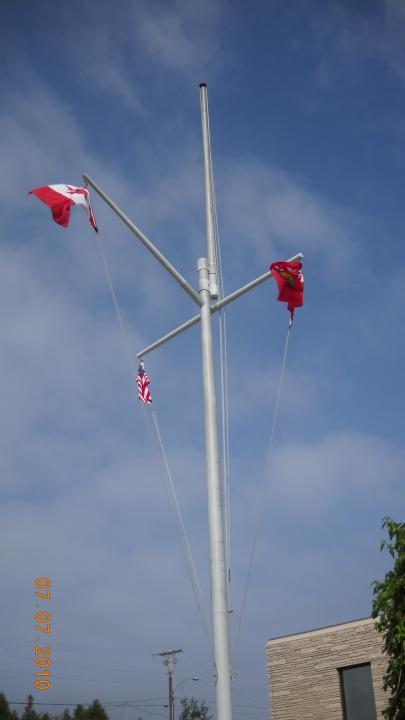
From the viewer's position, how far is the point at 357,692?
61.4ft

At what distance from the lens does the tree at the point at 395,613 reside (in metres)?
9.14

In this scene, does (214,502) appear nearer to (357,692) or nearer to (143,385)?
(143,385)

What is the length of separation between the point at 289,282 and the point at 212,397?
243cm

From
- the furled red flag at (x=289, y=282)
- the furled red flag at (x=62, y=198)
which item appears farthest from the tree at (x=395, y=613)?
the furled red flag at (x=62, y=198)

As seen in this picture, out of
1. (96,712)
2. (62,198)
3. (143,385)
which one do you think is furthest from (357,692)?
(96,712)

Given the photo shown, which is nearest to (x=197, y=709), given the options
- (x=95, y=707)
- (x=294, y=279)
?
(x=95, y=707)

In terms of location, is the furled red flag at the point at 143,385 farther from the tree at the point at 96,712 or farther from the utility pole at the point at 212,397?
the tree at the point at 96,712

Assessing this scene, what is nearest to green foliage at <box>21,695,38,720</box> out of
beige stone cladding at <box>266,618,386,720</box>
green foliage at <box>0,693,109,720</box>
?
green foliage at <box>0,693,109,720</box>

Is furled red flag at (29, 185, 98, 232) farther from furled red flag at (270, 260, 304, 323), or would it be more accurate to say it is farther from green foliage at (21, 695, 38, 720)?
green foliage at (21, 695, 38, 720)

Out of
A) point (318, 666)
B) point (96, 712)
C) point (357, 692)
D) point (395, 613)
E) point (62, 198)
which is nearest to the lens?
point (395, 613)

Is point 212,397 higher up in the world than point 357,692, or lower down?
higher up

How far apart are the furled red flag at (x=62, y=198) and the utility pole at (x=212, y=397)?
1.07 ft

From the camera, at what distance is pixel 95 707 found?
59.2m

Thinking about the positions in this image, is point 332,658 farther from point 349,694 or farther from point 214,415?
point 214,415
